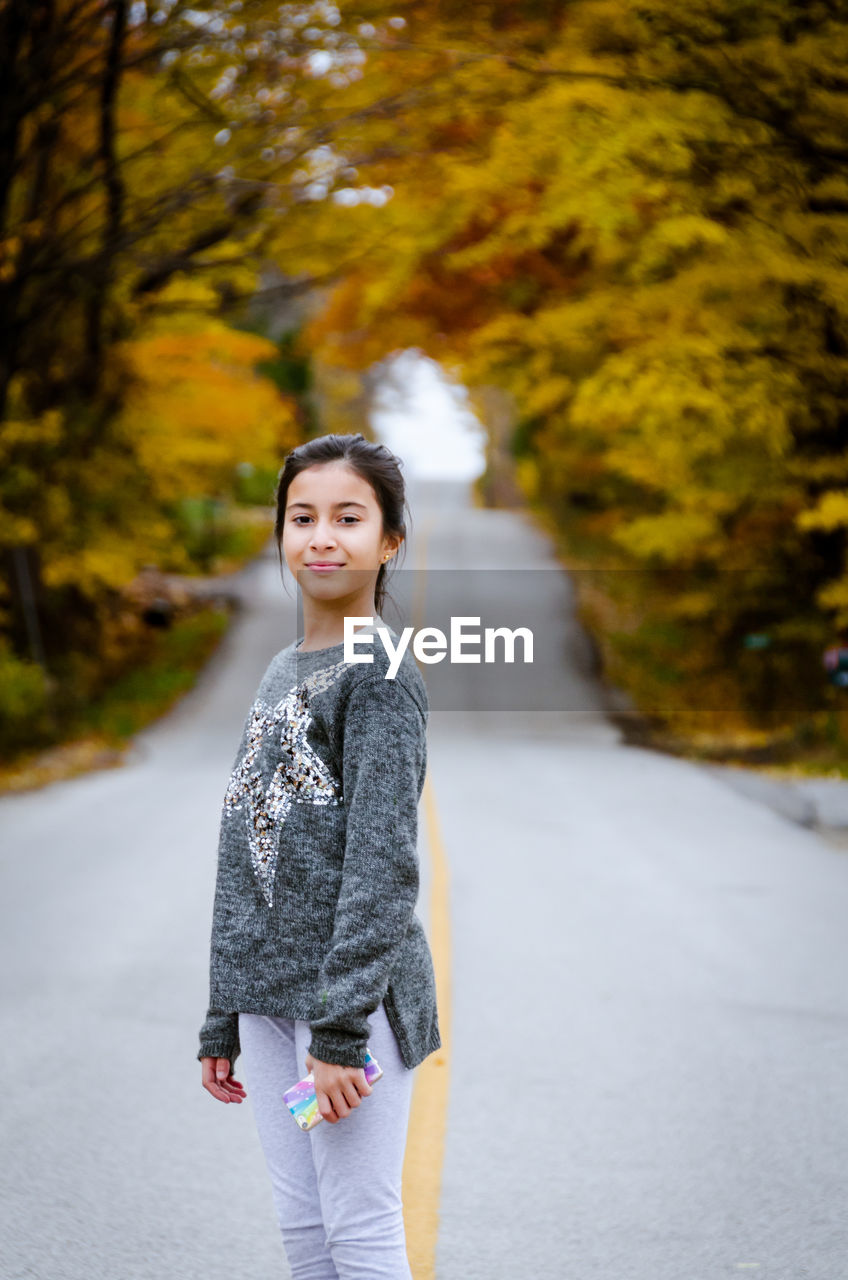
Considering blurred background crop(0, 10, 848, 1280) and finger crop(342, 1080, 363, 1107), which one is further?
blurred background crop(0, 10, 848, 1280)

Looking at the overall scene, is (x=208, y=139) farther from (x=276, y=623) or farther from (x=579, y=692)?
(x=276, y=623)

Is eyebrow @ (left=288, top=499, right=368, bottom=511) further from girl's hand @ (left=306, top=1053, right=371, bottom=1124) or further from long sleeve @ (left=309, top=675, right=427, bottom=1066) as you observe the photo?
girl's hand @ (left=306, top=1053, right=371, bottom=1124)

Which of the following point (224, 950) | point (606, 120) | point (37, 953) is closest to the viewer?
point (224, 950)

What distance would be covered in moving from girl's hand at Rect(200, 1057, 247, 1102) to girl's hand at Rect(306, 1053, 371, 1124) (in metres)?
0.37

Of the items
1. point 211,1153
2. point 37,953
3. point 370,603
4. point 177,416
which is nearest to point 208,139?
point 177,416

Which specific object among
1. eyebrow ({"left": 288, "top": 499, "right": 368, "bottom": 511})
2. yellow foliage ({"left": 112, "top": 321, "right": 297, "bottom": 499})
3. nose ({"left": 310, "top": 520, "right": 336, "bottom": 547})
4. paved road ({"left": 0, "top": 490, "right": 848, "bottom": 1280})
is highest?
eyebrow ({"left": 288, "top": 499, "right": 368, "bottom": 511})

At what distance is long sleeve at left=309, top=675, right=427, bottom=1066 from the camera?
231cm

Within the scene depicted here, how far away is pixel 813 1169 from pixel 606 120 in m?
12.1

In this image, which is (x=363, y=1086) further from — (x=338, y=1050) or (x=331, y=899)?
(x=331, y=899)

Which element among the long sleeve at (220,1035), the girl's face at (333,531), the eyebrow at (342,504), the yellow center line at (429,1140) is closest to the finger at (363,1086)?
the long sleeve at (220,1035)

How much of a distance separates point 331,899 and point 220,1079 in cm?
51

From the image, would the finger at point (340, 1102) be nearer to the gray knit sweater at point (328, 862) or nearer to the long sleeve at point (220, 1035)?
the gray knit sweater at point (328, 862)

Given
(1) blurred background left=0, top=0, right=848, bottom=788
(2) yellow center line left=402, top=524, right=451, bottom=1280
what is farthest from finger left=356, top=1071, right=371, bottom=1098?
(1) blurred background left=0, top=0, right=848, bottom=788

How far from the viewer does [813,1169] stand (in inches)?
182
